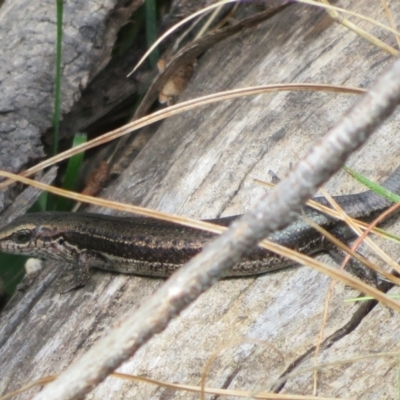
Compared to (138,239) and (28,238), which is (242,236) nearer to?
(138,239)

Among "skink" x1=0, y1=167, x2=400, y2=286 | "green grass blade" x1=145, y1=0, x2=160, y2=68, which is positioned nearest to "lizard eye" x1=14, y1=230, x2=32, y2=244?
"skink" x1=0, y1=167, x2=400, y2=286

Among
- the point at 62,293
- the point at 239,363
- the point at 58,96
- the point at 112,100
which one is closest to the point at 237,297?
the point at 239,363

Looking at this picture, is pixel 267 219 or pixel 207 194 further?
pixel 207 194

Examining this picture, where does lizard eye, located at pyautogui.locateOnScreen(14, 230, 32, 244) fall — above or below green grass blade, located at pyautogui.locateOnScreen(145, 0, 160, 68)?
below

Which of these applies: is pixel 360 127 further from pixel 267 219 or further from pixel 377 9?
pixel 377 9

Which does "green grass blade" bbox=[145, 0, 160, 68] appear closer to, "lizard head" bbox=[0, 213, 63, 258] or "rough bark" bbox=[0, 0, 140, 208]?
"rough bark" bbox=[0, 0, 140, 208]

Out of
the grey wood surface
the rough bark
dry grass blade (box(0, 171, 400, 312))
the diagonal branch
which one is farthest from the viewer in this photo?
A: the rough bark

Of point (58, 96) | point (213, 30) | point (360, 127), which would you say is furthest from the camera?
point (213, 30)

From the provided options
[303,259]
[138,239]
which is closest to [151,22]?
[138,239]

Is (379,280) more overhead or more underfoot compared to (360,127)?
more underfoot
